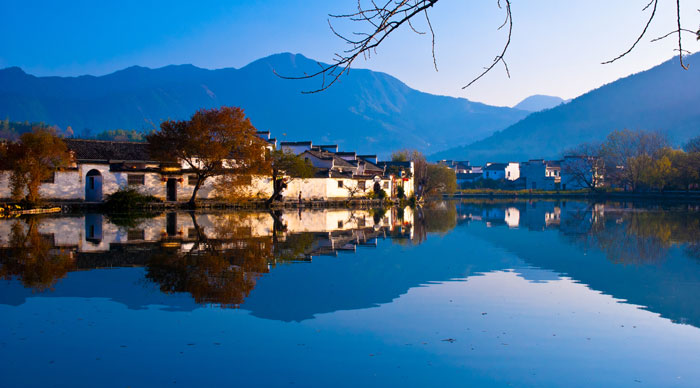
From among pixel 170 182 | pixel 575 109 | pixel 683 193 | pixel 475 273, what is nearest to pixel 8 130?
pixel 170 182

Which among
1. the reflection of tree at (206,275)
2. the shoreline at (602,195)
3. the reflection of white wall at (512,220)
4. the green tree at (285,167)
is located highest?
the green tree at (285,167)

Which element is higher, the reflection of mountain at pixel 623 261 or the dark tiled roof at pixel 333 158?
the dark tiled roof at pixel 333 158

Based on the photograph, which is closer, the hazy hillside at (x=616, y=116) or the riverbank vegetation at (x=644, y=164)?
the riverbank vegetation at (x=644, y=164)

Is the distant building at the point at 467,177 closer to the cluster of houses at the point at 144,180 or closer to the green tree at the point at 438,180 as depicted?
the green tree at the point at 438,180

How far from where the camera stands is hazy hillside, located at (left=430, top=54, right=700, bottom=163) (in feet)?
428

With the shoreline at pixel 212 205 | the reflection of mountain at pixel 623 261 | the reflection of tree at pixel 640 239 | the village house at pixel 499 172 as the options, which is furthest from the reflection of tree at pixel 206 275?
the village house at pixel 499 172

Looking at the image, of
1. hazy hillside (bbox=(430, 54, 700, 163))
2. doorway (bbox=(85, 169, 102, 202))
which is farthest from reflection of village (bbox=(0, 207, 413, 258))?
hazy hillside (bbox=(430, 54, 700, 163))

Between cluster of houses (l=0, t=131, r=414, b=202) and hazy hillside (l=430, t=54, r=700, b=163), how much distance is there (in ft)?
344

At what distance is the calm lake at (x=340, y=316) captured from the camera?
5.17 m

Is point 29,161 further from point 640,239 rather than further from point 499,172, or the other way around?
point 499,172

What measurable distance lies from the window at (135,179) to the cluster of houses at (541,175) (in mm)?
44063

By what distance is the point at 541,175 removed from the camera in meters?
82.9

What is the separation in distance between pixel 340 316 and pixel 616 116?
152498mm

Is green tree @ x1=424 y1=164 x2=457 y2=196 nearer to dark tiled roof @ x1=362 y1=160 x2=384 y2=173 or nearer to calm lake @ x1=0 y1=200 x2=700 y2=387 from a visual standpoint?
dark tiled roof @ x1=362 y1=160 x2=384 y2=173
